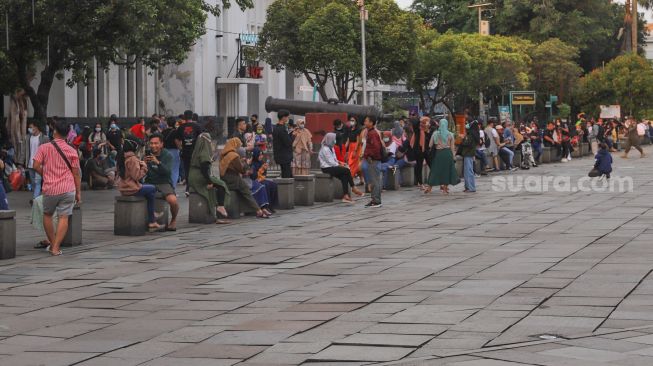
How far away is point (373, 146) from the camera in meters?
23.0

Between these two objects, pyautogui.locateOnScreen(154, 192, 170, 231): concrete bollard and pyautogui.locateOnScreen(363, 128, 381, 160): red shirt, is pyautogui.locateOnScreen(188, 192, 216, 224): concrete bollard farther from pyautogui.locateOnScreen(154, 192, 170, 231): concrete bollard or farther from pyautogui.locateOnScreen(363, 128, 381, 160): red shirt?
pyautogui.locateOnScreen(363, 128, 381, 160): red shirt

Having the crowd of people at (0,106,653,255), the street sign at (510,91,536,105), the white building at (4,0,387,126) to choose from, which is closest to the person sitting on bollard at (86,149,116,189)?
the crowd of people at (0,106,653,255)

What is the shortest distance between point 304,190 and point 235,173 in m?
3.43

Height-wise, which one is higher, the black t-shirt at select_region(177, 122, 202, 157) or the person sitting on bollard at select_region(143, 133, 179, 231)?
the black t-shirt at select_region(177, 122, 202, 157)

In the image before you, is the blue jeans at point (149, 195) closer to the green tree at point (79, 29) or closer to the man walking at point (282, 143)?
the man walking at point (282, 143)

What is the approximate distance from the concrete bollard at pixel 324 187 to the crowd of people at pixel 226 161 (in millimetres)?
133

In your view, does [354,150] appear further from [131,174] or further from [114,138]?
[131,174]

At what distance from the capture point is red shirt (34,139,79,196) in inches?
605

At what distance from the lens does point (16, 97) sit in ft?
111

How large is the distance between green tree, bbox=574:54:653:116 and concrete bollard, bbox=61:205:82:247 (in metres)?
A: 65.5

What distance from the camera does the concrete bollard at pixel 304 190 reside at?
2352 cm

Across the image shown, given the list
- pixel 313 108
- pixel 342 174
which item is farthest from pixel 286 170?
pixel 313 108

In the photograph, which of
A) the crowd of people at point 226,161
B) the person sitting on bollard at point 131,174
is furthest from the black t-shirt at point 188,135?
the person sitting on bollard at point 131,174

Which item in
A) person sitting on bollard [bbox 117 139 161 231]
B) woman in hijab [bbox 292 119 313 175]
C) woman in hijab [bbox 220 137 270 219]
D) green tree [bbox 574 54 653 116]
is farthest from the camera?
green tree [bbox 574 54 653 116]
